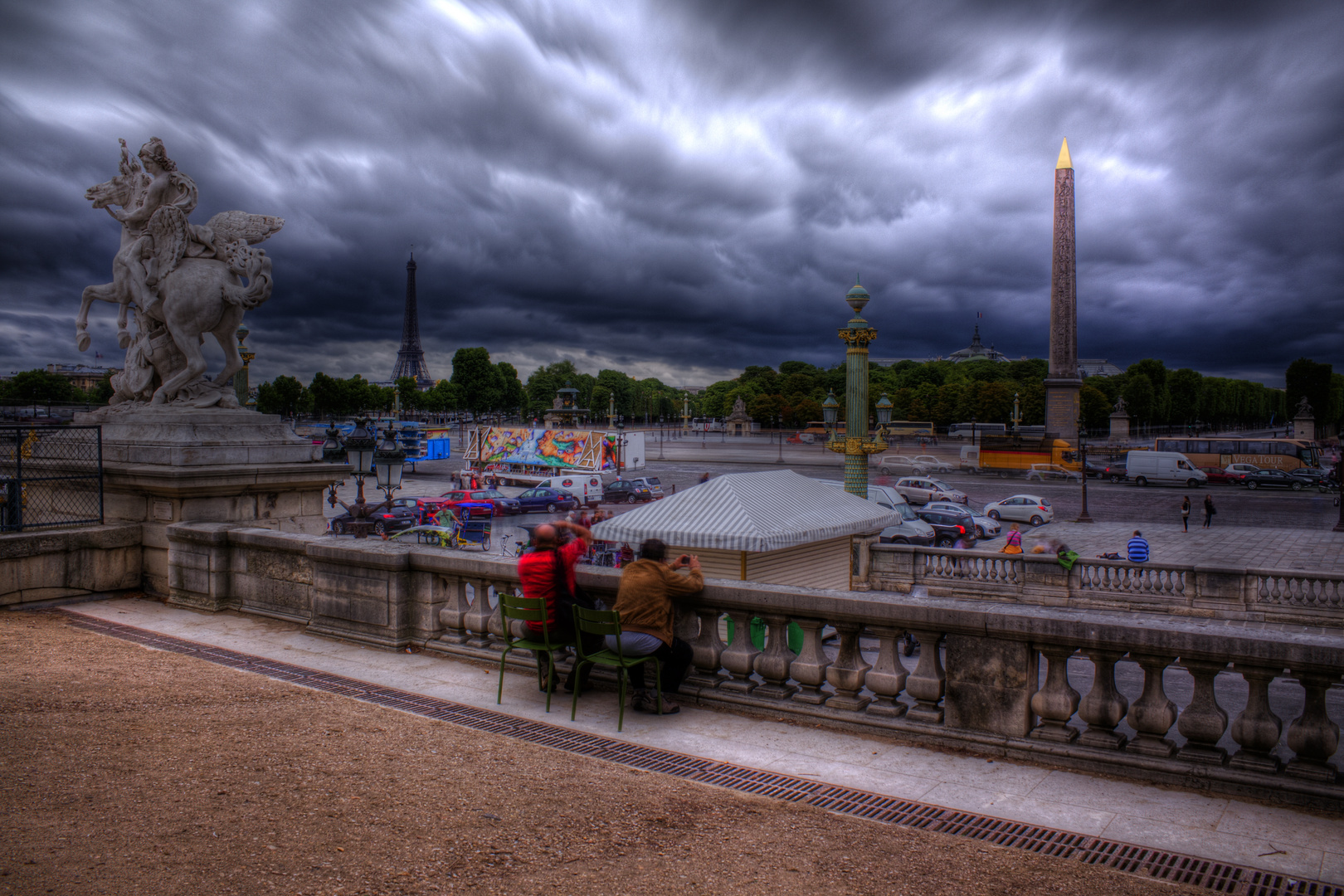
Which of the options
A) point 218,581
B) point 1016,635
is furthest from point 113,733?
point 1016,635

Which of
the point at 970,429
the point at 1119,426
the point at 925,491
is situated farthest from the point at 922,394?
the point at 925,491

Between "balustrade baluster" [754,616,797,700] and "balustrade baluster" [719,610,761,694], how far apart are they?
0.24 ft

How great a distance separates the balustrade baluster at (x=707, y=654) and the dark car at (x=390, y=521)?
19258 millimetres

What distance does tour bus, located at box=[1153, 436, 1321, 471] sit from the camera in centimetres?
5091

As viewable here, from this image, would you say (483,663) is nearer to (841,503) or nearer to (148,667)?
(148,667)

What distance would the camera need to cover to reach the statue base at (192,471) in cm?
830

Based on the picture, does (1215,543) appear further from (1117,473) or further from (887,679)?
(1117,473)

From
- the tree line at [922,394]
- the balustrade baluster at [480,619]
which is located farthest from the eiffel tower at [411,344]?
the balustrade baluster at [480,619]

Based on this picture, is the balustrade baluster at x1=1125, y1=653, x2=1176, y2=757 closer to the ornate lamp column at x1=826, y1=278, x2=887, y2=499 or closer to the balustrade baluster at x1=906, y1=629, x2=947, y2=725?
the balustrade baluster at x1=906, y1=629, x2=947, y2=725

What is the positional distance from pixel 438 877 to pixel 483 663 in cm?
323

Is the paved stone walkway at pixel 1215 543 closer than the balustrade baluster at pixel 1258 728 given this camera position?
No

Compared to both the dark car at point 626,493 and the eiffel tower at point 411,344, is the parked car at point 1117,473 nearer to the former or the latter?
the dark car at point 626,493

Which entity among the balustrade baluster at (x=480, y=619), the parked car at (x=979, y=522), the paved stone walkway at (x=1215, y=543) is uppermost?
the balustrade baluster at (x=480, y=619)

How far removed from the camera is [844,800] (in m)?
3.90
